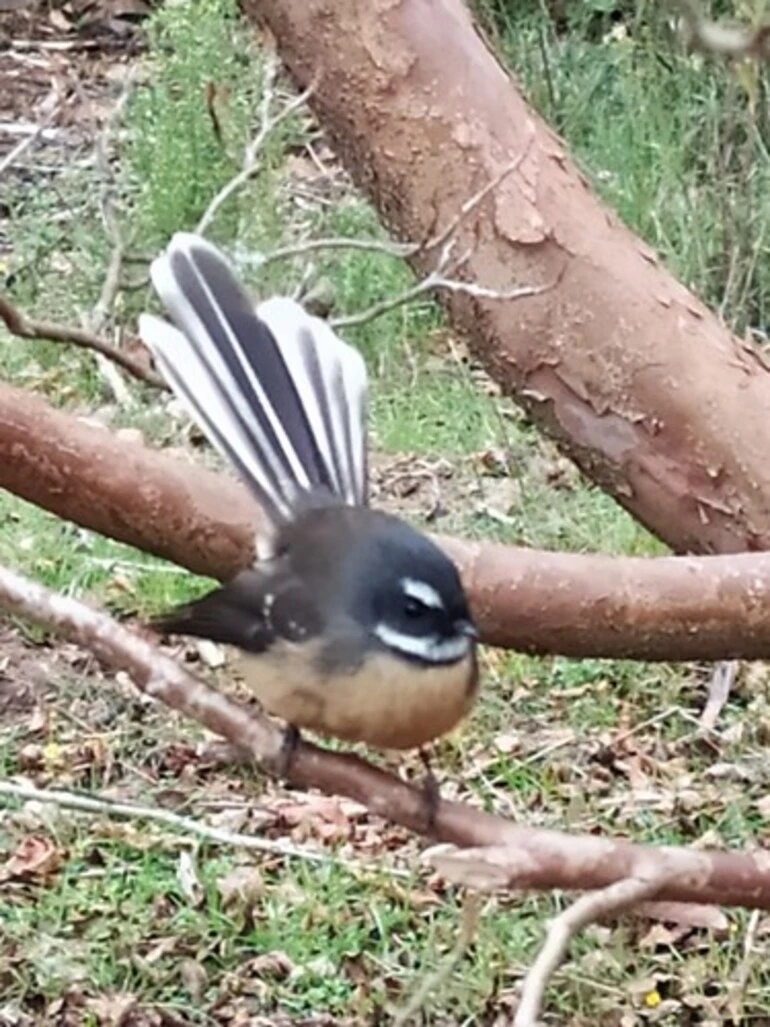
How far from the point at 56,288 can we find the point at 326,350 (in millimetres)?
3497

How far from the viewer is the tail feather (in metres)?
2.24

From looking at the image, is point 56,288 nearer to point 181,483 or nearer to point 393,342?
Result: point 393,342

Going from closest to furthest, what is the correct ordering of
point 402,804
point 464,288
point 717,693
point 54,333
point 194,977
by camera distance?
1. point 402,804
2. point 54,333
3. point 464,288
4. point 194,977
5. point 717,693

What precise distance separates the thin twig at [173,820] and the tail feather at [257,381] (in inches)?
25.1

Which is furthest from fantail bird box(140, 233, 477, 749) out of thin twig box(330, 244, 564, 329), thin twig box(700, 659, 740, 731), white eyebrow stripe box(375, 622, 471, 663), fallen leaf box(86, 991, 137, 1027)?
thin twig box(700, 659, 740, 731)

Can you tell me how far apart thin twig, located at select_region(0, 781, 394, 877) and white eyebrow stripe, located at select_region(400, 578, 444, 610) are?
2.64 feet

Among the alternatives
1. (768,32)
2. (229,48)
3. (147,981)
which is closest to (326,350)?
(768,32)

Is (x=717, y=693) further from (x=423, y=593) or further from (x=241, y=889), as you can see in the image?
(x=423, y=593)

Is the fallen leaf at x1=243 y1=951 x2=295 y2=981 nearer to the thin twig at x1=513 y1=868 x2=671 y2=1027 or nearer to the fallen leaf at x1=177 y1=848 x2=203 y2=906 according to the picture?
the fallen leaf at x1=177 y1=848 x2=203 y2=906

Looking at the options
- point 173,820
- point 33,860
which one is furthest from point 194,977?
point 33,860

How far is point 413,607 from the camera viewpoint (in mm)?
2049

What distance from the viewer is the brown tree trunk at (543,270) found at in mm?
2838

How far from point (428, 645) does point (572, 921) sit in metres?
0.41

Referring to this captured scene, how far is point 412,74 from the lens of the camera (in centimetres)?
295
